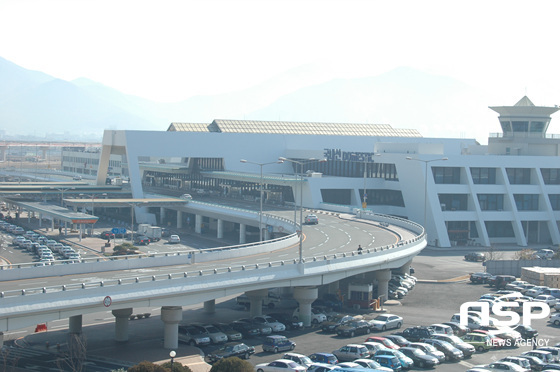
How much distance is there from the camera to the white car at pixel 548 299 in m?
70.2

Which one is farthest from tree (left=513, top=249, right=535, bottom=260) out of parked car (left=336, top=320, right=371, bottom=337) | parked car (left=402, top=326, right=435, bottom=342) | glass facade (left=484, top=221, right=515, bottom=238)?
parked car (left=402, top=326, right=435, bottom=342)

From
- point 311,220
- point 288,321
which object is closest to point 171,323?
point 288,321

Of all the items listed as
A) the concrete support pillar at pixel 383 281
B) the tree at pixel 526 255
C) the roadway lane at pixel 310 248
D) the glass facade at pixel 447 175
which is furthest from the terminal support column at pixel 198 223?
the concrete support pillar at pixel 383 281

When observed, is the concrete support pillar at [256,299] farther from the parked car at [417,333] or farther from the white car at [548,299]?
the white car at [548,299]

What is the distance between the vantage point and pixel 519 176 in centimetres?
11650

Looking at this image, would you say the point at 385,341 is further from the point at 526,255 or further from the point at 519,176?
the point at 519,176

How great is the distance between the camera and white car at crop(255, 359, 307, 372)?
45.9 meters

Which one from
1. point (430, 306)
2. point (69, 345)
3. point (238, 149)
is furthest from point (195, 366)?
point (238, 149)

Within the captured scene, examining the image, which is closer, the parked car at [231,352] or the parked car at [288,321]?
the parked car at [231,352]

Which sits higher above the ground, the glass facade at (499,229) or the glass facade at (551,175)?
the glass facade at (551,175)

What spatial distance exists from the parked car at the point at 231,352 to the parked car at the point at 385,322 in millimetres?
12056

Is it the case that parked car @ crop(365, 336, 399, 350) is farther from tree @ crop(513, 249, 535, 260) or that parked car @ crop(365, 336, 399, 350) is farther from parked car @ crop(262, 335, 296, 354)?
tree @ crop(513, 249, 535, 260)

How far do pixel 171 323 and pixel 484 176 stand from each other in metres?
76.0

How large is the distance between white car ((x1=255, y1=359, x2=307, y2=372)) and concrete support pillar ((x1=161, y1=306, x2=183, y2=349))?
702 cm
